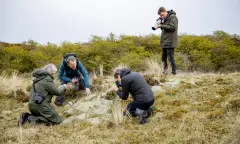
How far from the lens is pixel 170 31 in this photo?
7.86 m

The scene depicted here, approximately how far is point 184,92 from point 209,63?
7.74 metres

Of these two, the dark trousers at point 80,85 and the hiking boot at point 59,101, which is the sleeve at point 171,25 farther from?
the hiking boot at point 59,101

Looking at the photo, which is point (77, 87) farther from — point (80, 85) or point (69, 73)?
point (69, 73)

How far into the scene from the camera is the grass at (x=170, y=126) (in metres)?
4.24

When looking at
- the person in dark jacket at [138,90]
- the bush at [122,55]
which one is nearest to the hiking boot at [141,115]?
the person in dark jacket at [138,90]

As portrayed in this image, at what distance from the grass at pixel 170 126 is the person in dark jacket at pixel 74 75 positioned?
1457 millimetres

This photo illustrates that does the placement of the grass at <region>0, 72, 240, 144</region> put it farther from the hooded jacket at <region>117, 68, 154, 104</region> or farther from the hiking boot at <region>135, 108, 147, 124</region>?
the hooded jacket at <region>117, 68, 154, 104</region>

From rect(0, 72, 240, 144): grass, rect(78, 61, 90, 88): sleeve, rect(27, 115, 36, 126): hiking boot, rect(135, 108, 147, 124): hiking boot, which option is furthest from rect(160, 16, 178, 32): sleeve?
rect(27, 115, 36, 126): hiking boot

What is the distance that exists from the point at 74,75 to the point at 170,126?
347 centimetres

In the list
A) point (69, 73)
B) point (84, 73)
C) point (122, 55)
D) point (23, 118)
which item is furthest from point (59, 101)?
point (122, 55)

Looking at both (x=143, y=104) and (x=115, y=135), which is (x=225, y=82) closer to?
(x=143, y=104)

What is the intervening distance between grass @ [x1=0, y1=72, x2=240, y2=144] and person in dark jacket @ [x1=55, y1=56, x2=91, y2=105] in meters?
1.46

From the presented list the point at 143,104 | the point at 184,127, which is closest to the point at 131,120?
the point at 143,104

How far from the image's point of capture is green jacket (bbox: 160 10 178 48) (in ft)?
25.3
